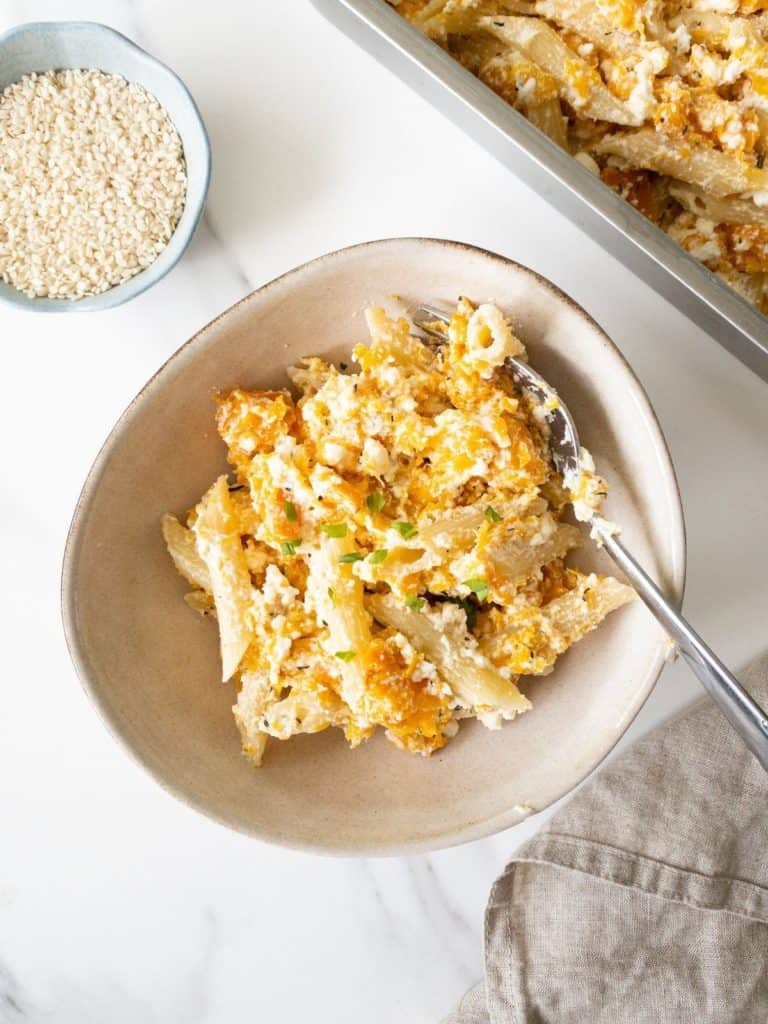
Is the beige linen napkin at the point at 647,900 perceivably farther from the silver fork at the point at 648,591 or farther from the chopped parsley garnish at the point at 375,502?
the chopped parsley garnish at the point at 375,502

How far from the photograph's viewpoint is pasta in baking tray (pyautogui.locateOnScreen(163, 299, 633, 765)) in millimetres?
1643

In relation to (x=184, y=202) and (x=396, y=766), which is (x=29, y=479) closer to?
(x=184, y=202)

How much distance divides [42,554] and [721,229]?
1472 millimetres

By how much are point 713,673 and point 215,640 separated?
87 centimetres

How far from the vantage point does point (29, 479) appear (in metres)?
2.07

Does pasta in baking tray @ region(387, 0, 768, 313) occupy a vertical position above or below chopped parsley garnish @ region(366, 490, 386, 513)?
above

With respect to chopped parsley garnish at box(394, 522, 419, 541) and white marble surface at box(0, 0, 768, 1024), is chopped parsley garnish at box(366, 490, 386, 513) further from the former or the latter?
white marble surface at box(0, 0, 768, 1024)

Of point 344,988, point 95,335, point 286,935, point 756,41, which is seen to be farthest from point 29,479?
point 756,41

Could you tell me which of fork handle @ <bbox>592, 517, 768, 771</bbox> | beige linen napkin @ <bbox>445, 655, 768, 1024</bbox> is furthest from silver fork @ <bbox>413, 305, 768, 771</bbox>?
beige linen napkin @ <bbox>445, 655, 768, 1024</bbox>

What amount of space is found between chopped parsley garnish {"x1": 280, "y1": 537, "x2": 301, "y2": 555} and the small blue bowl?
1.91 feet

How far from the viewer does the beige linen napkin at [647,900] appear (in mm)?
1968

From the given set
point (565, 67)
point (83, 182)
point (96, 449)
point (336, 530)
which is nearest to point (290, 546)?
point (336, 530)

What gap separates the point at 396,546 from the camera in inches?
65.1

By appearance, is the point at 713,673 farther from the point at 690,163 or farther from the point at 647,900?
the point at 690,163
